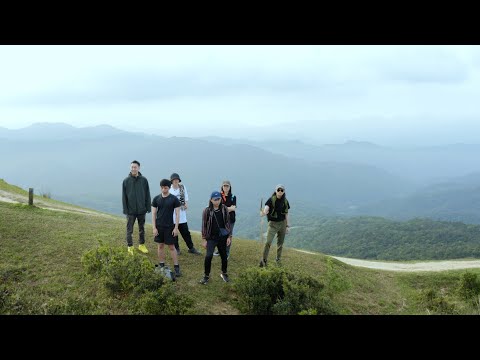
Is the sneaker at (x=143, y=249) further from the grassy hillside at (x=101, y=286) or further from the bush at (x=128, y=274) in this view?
the bush at (x=128, y=274)

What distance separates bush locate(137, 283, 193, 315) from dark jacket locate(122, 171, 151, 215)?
144 inches

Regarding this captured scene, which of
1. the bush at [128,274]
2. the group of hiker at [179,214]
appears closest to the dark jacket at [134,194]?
the group of hiker at [179,214]

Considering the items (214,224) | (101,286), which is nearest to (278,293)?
(214,224)

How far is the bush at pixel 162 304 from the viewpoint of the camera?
7164mm

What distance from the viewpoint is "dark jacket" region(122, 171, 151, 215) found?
10758 millimetres

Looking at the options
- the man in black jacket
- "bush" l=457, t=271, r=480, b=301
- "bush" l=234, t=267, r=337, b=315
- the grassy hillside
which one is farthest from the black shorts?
"bush" l=457, t=271, r=480, b=301

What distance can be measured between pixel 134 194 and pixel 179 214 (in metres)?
1.73

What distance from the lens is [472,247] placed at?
5241 cm

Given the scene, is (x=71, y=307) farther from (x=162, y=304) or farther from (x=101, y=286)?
(x=162, y=304)

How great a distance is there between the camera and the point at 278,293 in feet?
27.1

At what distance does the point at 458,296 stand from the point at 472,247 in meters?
48.3

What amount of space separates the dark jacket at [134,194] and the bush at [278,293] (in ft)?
12.8
